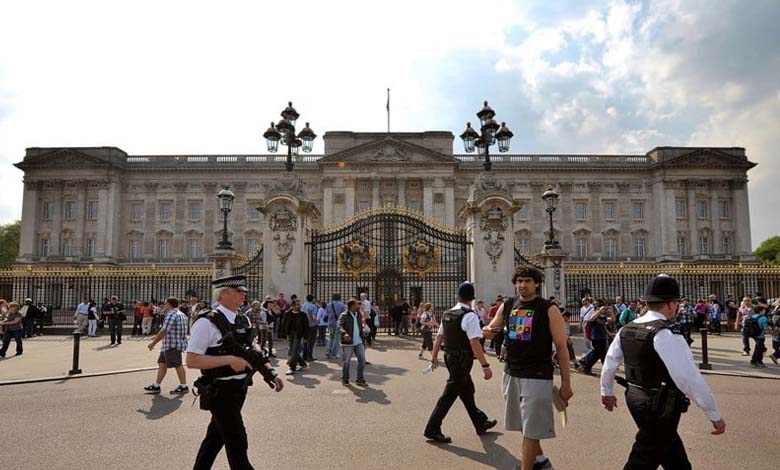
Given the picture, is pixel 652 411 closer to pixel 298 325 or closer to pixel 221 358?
pixel 221 358

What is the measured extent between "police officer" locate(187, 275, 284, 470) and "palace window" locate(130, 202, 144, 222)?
58.9 metres

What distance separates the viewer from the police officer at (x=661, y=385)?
137 inches

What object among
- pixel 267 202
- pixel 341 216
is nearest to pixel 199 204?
pixel 341 216

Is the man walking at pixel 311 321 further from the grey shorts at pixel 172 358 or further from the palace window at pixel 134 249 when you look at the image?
the palace window at pixel 134 249

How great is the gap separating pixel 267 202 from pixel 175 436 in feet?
38.3

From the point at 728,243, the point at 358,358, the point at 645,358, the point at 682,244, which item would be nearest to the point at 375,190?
the point at 682,244

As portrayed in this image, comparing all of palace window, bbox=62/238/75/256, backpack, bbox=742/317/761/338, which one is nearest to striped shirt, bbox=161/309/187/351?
backpack, bbox=742/317/761/338

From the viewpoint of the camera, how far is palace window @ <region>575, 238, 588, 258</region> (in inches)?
2212

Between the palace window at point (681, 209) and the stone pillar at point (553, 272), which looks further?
the palace window at point (681, 209)

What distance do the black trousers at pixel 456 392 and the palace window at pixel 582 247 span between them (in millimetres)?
53523

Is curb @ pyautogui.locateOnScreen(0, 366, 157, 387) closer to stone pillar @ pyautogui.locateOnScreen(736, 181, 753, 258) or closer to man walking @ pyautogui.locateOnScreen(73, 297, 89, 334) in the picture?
man walking @ pyautogui.locateOnScreen(73, 297, 89, 334)

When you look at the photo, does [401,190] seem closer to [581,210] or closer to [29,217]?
[581,210]

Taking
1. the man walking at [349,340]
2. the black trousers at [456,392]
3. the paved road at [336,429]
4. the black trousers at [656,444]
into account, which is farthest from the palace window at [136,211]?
the black trousers at [656,444]

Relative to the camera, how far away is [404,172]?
54.2 metres
